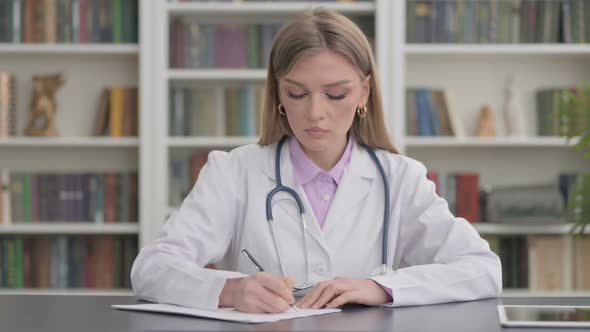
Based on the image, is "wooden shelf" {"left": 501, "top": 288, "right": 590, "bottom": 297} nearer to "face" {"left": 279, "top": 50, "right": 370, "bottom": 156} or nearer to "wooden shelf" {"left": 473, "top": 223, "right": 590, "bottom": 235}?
"wooden shelf" {"left": 473, "top": 223, "right": 590, "bottom": 235}

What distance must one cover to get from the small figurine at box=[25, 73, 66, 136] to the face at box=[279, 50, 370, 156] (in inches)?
90.2

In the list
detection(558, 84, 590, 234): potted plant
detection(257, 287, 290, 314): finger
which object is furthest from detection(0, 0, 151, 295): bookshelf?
detection(257, 287, 290, 314): finger

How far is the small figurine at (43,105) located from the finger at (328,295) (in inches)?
103

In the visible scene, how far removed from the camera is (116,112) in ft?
12.3

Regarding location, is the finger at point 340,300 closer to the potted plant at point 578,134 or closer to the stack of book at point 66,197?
the potted plant at point 578,134

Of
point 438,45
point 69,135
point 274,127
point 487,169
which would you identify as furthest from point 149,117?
point 274,127

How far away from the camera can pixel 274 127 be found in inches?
74.8

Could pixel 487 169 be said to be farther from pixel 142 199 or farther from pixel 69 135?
pixel 69 135

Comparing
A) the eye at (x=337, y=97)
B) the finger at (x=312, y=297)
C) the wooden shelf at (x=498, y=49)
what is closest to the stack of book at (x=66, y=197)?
the wooden shelf at (x=498, y=49)

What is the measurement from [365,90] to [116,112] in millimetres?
2154

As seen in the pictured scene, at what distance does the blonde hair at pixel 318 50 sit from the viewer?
5.64 ft

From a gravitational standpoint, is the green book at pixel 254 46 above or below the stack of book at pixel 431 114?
above

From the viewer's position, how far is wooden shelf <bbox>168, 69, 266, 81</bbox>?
3.68 metres

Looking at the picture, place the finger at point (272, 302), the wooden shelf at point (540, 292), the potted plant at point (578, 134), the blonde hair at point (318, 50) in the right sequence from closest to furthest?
the finger at point (272, 302) < the blonde hair at point (318, 50) < the potted plant at point (578, 134) < the wooden shelf at point (540, 292)
